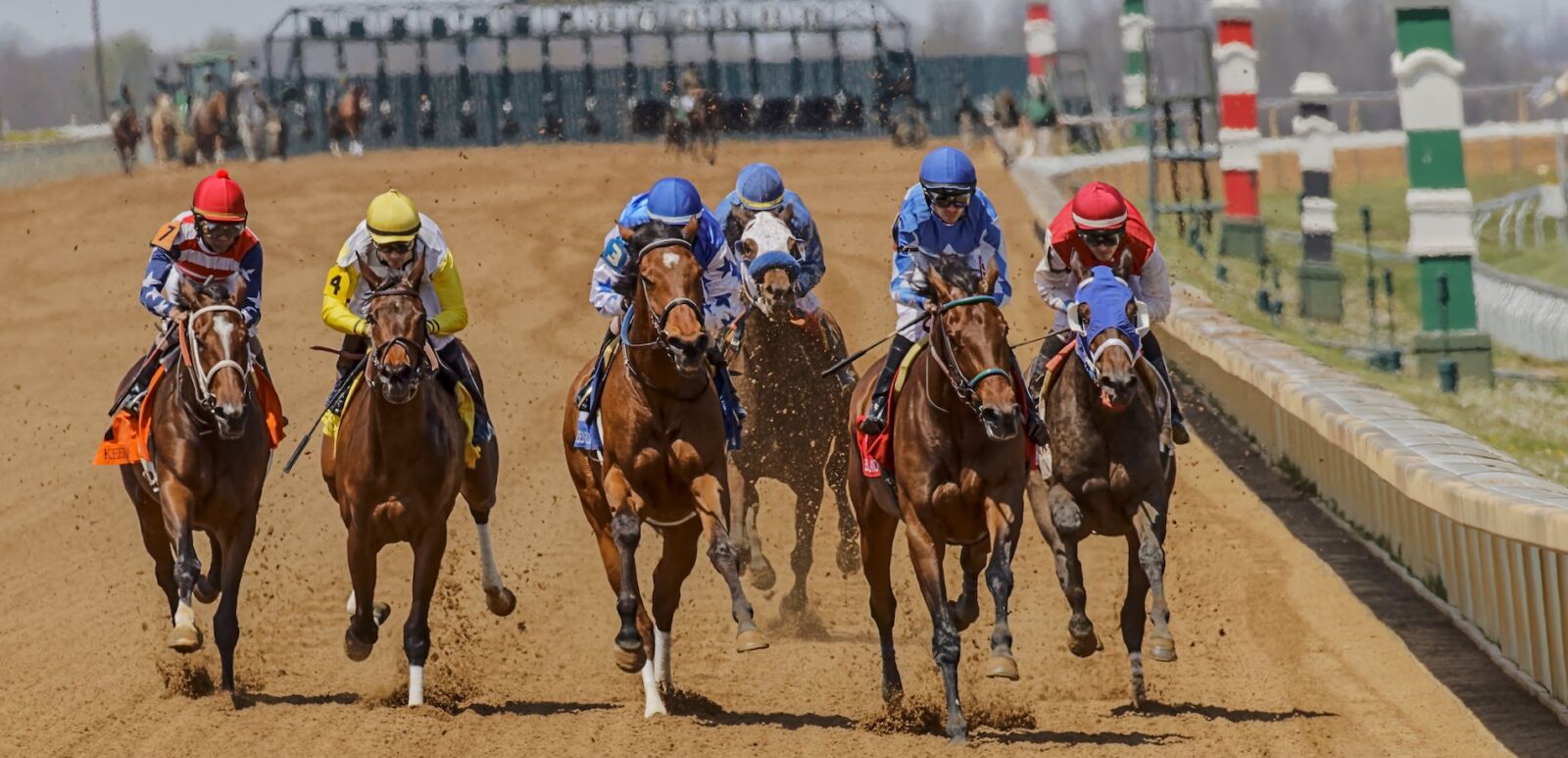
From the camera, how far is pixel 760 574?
11.2 meters

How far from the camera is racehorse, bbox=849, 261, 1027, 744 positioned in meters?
8.26

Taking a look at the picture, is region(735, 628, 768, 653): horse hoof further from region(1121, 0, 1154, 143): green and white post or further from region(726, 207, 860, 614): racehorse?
region(1121, 0, 1154, 143): green and white post

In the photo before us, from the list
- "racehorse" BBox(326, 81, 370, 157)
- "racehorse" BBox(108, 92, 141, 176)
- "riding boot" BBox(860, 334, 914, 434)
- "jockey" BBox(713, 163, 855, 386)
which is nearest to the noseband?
"riding boot" BBox(860, 334, 914, 434)

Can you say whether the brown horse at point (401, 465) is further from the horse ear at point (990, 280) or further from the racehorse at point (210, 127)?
the racehorse at point (210, 127)

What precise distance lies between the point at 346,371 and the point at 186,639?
4.78ft

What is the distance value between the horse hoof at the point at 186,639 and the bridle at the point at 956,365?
3.21 m

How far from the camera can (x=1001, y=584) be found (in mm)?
8531

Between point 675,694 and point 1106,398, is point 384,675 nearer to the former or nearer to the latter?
point 675,694

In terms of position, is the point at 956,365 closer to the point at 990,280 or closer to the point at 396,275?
the point at 990,280

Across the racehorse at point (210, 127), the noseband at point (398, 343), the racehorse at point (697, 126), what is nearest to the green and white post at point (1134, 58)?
the racehorse at point (697, 126)

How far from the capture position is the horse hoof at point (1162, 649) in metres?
9.05

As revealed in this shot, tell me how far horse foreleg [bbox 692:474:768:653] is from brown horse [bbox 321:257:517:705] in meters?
1.15

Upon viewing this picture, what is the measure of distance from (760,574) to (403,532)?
7.07 ft

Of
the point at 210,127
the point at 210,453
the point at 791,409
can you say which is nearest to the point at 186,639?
the point at 210,453
